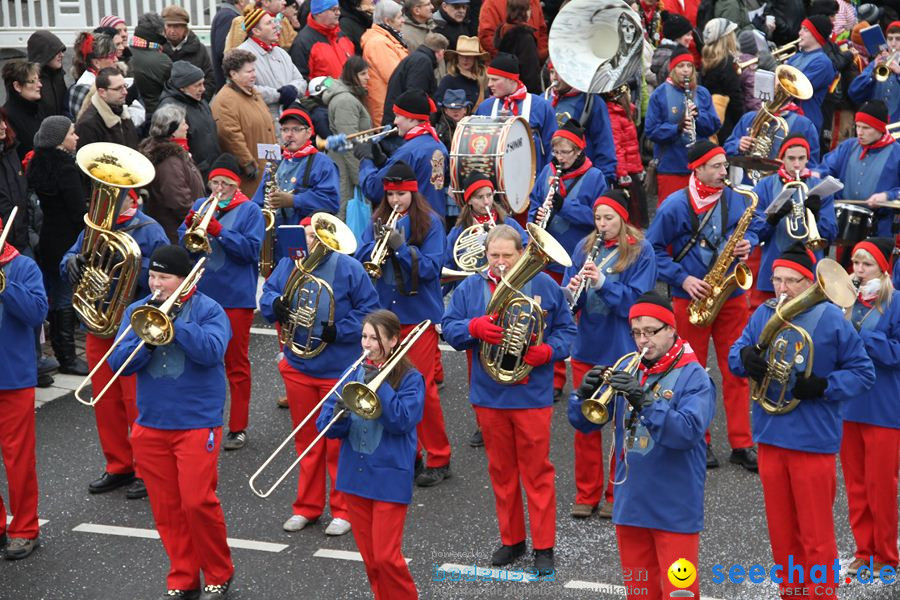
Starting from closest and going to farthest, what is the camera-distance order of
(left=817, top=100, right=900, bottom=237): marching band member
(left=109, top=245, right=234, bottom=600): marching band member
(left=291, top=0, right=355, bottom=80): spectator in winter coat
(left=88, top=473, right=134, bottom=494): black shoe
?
(left=109, top=245, right=234, bottom=600): marching band member, (left=88, top=473, right=134, bottom=494): black shoe, (left=817, top=100, right=900, bottom=237): marching band member, (left=291, top=0, right=355, bottom=80): spectator in winter coat

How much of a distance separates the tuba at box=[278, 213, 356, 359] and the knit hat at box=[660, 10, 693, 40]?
7.22 metres

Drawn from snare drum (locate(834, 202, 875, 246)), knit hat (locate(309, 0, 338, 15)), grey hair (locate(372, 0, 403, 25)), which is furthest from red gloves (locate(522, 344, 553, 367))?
grey hair (locate(372, 0, 403, 25))

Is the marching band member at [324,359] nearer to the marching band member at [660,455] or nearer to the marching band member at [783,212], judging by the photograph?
the marching band member at [660,455]

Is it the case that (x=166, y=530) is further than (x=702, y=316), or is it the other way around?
(x=702, y=316)

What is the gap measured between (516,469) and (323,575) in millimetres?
1284

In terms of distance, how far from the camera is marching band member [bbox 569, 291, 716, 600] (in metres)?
6.62

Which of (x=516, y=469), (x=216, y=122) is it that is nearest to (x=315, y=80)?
(x=216, y=122)

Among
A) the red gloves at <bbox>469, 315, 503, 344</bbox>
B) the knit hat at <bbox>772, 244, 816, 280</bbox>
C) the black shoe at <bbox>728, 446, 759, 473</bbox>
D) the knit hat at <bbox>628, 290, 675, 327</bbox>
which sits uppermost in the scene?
the knit hat at <bbox>772, 244, 816, 280</bbox>

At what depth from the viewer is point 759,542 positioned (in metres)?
8.23

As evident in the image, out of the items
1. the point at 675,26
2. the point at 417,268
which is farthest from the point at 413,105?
the point at 675,26

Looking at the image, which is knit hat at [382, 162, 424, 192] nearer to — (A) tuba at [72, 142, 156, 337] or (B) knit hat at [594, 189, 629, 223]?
(B) knit hat at [594, 189, 629, 223]

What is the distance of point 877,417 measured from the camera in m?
7.83

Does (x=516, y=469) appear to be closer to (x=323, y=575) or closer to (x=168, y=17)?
(x=323, y=575)

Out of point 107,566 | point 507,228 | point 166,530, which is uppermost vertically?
point 507,228
